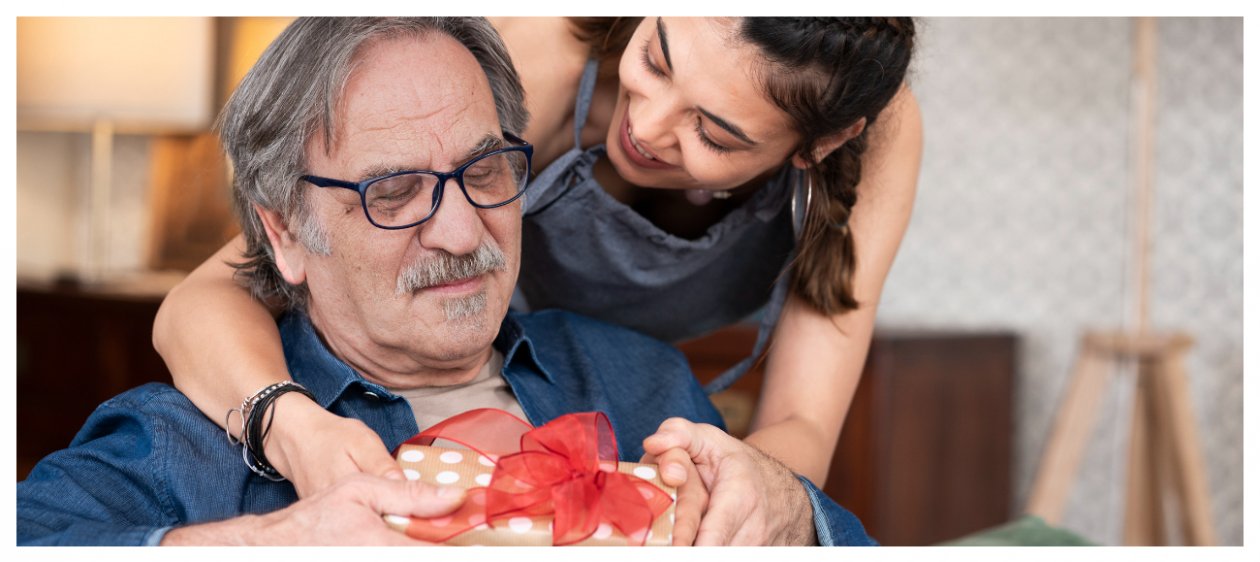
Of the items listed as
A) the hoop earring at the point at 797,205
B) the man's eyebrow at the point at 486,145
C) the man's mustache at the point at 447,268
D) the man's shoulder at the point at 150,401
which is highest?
the man's eyebrow at the point at 486,145

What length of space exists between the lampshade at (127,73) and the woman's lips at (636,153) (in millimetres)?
1103

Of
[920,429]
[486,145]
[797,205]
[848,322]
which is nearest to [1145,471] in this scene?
[920,429]

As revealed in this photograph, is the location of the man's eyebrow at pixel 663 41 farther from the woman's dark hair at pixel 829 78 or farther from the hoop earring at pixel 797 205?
the hoop earring at pixel 797 205

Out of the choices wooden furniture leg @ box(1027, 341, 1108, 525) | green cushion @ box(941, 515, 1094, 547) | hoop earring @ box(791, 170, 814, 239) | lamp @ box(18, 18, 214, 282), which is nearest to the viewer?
hoop earring @ box(791, 170, 814, 239)

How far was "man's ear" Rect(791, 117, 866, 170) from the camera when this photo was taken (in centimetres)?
125

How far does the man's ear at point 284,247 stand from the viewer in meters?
1.09

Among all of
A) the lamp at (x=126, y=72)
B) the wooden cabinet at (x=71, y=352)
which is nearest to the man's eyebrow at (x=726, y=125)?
the lamp at (x=126, y=72)

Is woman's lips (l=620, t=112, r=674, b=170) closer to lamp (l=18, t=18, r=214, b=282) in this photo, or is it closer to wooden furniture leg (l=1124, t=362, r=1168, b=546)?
lamp (l=18, t=18, r=214, b=282)

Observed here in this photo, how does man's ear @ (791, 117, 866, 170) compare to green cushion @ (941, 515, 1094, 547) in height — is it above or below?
above

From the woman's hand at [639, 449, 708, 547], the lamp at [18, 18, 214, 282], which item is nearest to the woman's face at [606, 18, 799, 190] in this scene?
the woman's hand at [639, 449, 708, 547]

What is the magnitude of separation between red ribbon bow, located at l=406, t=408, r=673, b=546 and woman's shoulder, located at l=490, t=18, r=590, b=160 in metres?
0.46

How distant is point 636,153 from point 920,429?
199cm

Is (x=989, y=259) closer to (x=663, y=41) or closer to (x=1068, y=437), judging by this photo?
(x=1068, y=437)
